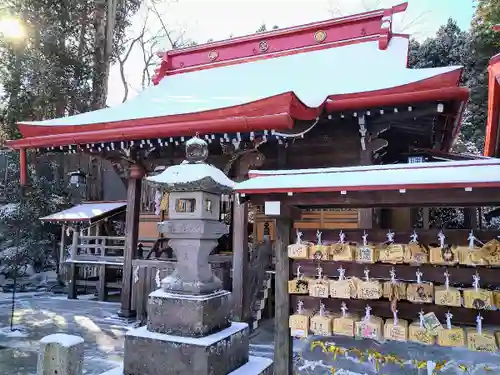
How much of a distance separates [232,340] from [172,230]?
1345 mm

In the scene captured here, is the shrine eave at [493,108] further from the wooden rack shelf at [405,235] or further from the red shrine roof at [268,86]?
the wooden rack shelf at [405,235]

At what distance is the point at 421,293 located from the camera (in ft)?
13.2

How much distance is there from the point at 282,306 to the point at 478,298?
2180mm

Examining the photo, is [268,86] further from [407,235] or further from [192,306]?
[192,306]

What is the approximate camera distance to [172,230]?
13.0 ft

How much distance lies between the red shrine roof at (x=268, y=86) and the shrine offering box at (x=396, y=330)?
321 centimetres

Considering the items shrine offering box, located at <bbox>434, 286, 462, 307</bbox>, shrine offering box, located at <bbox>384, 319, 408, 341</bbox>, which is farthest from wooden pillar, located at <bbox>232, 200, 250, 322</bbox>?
shrine offering box, located at <bbox>434, 286, 462, 307</bbox>

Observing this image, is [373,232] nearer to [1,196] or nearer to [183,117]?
[183,117]

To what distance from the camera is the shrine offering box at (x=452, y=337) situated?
3.76m

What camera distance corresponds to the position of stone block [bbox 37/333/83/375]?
2.99 m

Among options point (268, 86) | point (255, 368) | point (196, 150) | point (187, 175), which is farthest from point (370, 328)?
point (268, 86)

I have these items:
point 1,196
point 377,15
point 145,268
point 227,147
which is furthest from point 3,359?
point 1,196

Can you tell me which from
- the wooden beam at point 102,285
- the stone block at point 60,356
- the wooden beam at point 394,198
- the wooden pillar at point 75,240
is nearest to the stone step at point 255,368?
the stone block at point 60,356

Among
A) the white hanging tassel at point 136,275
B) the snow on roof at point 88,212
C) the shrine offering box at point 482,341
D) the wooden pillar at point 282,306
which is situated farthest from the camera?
the snow on roof at point 88,212
